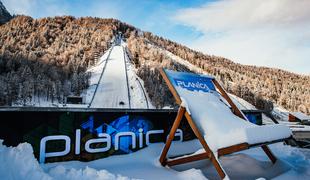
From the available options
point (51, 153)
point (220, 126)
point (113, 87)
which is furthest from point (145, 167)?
point (113, 87)

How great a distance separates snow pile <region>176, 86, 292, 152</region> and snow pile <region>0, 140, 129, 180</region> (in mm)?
1578

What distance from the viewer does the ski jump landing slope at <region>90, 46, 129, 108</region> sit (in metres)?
38.9

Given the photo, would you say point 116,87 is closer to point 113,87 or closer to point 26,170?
point 113,87

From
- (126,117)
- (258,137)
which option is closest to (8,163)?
(126,117)

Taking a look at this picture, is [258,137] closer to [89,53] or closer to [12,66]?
[12,66]

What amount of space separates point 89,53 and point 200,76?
7931 cm

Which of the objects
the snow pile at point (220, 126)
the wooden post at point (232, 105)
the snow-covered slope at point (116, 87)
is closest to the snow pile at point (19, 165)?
the snow pile at point (220, 126)

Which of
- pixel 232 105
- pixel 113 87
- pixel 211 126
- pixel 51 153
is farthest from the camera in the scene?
pixel 113 87

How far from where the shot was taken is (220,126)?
4359mm

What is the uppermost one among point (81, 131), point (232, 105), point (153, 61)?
point (153, 61)

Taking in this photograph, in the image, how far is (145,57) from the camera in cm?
8044

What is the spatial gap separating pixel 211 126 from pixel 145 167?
1363 mm

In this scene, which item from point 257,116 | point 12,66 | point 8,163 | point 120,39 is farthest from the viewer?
point 120,39

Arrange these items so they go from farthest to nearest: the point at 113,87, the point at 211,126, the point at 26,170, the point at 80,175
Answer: the point at 113,87 → the point at 211,126 → the point at 80,175 → the point at 26,170
